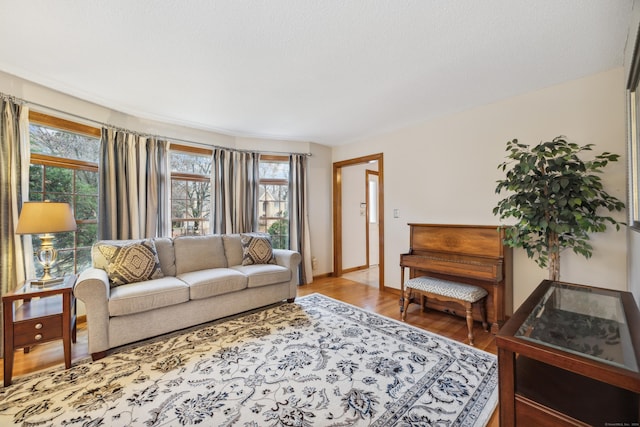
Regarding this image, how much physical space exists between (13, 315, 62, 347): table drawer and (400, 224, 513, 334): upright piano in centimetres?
318

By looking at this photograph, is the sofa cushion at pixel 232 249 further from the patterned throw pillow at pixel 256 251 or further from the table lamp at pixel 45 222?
the table lamp at pixel 45 222

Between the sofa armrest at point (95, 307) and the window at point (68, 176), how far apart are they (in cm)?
105

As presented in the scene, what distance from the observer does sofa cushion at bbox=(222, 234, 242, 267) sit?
3.43m

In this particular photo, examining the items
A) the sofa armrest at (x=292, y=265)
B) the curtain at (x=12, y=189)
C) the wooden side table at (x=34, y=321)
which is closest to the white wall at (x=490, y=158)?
the sofa armrest at (x=292, y=265)

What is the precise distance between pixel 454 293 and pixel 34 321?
3.45 metres

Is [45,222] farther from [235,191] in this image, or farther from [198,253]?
[235,191]

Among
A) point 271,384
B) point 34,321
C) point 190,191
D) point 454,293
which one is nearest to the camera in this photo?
point 271,384

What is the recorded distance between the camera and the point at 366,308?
3229 millimetres

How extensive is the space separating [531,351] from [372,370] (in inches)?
49.8

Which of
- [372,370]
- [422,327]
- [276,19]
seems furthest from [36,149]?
[422,327]

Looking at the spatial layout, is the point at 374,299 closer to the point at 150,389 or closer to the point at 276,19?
the point at 150,389

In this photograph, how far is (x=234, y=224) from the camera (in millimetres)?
3963

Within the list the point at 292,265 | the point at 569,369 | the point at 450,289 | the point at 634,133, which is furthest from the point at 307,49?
the point at 450,289

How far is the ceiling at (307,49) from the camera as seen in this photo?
1562mm
